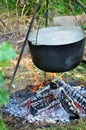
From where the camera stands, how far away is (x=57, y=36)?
9.01ft

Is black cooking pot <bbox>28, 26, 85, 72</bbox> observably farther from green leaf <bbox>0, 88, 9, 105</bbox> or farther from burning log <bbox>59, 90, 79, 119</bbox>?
green leaf <bbox>0, 88, 9, 105</bbox>

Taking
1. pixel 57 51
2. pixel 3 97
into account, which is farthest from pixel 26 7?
pixel 3 97

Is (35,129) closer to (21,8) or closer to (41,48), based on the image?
(41,48)

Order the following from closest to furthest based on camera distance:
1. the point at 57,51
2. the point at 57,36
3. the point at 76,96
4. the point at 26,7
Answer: the point at 57,51 → the point at 57,36 → the point at 76,96 → the point at 26,7

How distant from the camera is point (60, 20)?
4379mm

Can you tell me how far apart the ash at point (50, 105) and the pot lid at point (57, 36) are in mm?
563

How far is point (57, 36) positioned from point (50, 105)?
0.66m

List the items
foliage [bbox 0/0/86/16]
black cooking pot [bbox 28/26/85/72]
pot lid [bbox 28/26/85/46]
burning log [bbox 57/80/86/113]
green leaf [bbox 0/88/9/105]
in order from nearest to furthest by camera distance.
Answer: green leaf [bbox 0/88/9/105], black cooking pot [bbox 28/26/85/72], pot lid [bbox 28/26/85/46], burning log [bbox 57/80/86/113], foliage [bbox 0/0/86/16]

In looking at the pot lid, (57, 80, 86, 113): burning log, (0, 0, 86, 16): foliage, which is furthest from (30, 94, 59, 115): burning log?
(0, 0, 86, 16): foliage

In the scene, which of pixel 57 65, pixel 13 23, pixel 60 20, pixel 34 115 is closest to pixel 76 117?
pixel 34 115

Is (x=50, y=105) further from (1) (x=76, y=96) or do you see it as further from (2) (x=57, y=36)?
(2) (x=57, y=36)

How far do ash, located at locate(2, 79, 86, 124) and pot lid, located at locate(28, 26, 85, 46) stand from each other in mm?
563

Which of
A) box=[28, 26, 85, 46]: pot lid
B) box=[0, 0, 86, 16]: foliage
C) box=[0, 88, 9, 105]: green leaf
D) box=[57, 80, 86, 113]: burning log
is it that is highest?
box=[0, 88, 9, 105]: green leaf

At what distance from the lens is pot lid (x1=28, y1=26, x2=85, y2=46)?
2.58 meters
